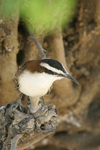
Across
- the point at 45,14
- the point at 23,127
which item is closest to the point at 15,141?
the point at 23,127

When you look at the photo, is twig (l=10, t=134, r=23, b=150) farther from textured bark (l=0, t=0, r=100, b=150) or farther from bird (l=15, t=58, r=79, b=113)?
textured bark (l=0, t=0, r=100, b=150)

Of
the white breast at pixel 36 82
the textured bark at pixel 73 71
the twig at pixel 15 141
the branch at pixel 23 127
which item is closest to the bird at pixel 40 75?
the white breast at pixel 36 82

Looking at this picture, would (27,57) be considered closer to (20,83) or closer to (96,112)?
(20,83)

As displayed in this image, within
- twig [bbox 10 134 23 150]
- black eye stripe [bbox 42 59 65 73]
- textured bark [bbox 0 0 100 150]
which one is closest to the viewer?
black eye stripe [bbox 42 59 65 73]

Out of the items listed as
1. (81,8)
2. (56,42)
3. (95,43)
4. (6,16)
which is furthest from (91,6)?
(6,16)

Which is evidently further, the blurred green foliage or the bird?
the blurred green foliage

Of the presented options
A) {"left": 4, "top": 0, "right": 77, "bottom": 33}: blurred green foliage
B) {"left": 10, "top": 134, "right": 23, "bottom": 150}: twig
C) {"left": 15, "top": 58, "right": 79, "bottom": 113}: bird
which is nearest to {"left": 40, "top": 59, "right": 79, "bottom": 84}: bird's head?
{"left": 15, "top": 58, "right": 79, "bottom": 113}: bird

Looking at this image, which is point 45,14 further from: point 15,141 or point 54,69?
point 15,141
